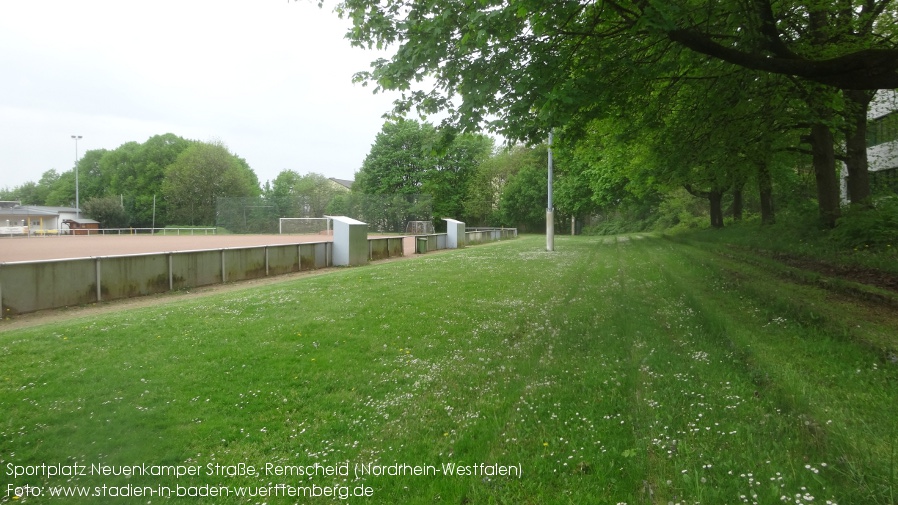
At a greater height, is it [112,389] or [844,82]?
[844,82]

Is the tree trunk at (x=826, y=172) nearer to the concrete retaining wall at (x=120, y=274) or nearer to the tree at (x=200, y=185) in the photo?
the concrete retaining wall at (x=120, y=274)

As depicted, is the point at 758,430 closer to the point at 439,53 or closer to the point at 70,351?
the point at 439,53

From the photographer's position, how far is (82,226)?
213ft

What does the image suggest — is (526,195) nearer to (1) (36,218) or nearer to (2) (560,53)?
(2) (560,53)

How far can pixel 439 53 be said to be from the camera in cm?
752

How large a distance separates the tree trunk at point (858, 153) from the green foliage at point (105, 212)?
3167 inches

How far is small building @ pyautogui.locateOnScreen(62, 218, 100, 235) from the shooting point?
2346 inches

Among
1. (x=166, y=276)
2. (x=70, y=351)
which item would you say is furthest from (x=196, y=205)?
(x=70, y=351)

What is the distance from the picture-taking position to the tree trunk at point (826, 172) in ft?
48.9

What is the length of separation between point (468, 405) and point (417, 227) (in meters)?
36.1

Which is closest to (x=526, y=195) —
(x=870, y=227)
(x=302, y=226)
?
(x=302, y=226)

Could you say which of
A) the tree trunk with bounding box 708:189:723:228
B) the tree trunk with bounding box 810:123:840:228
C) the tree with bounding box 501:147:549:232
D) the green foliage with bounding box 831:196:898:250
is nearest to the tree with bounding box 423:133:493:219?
the tree with bounding box 501:147:549:232

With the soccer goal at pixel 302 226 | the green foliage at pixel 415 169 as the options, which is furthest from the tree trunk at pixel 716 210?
the green foliage at pixel 415 169

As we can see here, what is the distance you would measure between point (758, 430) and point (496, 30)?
5.61 meters
